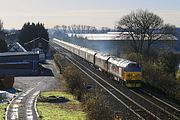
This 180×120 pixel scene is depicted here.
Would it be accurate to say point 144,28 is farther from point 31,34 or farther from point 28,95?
point 28,95

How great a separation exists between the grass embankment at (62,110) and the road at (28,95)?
0.69 metres

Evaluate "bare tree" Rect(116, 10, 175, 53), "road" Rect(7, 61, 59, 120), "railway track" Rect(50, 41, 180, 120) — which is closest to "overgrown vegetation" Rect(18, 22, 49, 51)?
"bare tree" Rect(116, 10, 175, 53)

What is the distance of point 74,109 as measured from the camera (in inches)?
1192

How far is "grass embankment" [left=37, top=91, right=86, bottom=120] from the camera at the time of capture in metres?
26.5

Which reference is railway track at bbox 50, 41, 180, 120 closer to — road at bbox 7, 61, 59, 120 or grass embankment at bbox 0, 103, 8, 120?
road at bbox 7, 61, 59, 120

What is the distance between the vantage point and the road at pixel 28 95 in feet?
91.3

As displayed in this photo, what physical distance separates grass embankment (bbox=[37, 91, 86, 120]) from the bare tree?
49.3 meters

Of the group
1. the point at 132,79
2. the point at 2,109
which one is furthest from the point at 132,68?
the point at 2,109

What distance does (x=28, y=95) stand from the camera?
38938mm

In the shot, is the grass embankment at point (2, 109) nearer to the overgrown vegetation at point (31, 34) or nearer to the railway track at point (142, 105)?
the railway track at point (142, 105)

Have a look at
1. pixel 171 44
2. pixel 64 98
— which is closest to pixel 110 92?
pixel 64 98

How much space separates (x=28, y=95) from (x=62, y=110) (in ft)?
32.9

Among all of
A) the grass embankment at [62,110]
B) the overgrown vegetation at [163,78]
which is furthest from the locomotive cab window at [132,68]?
the grass embankment at [62,110]

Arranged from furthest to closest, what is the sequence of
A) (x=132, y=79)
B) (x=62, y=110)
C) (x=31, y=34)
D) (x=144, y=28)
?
1. (x=31, y=34)
2. (x=144, y=28)
3. (x=132, y=79)
4. (x=62, y=110)
